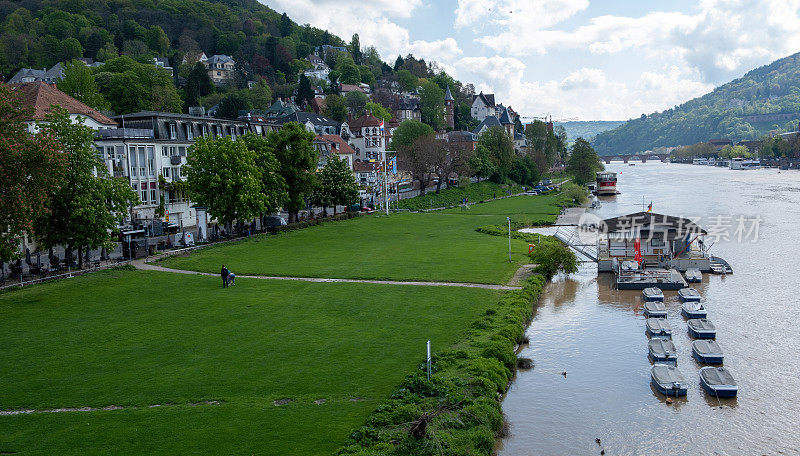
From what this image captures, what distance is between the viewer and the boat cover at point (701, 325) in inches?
1361

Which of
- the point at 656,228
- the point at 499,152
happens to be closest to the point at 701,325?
the point at 656,228

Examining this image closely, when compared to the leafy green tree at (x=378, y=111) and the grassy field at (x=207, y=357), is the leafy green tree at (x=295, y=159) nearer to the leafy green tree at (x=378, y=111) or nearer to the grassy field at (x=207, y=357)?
the grassy field at (x=207, y=357)

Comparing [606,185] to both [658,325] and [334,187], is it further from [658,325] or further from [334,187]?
[658,325]

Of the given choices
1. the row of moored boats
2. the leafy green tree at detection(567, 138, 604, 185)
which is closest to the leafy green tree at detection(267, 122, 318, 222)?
the row of moored boats

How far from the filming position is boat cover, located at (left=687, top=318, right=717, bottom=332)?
34562 mm

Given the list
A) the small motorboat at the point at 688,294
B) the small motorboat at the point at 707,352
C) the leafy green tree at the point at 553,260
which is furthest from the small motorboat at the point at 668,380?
the leafy green tree at the point at 553,260

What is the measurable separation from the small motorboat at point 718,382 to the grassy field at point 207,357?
460 inches

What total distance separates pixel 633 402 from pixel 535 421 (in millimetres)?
5037

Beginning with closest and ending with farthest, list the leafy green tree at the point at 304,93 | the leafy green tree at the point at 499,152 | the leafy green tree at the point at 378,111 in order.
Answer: the leafy green tree at the point at 499,152 → the leafy green tree at the point at 378,111 → the leafy green tree at the point at 304,93

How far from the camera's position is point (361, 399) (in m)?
23.8

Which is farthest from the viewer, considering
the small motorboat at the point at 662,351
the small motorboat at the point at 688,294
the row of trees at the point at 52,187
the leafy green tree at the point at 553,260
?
the leafy green tree at the point at 553,260

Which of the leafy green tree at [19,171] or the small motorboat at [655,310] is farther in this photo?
the small motorboat at [655,310]

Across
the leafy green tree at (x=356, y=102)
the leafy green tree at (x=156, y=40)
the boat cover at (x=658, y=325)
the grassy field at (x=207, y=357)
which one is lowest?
the boat cover at (x=658, y=325)

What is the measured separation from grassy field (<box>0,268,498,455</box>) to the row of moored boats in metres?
9.93
